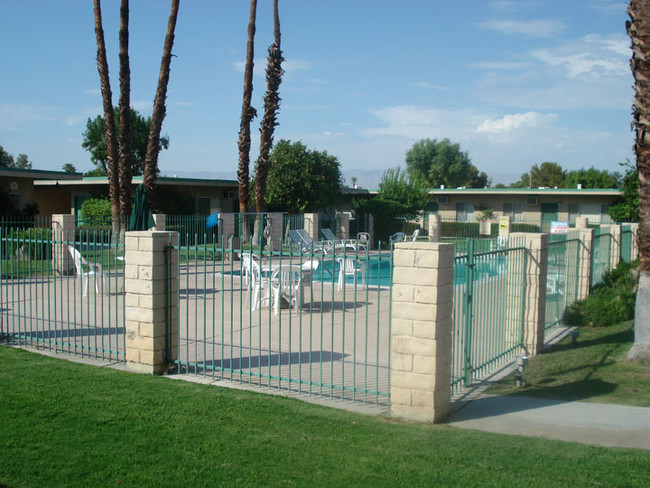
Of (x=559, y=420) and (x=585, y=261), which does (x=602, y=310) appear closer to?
(x=585, y=261)

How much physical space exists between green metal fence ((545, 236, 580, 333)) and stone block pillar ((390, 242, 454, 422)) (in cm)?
476

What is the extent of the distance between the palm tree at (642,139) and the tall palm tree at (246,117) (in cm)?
1833

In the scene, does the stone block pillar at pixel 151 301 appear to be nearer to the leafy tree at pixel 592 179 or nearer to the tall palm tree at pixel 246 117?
the tall palm tree at pixel 246 117

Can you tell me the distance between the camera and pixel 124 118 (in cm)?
2256

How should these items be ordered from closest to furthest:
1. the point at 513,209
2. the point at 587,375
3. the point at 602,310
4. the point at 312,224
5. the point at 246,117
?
the point at 587,375 → the point at 602,310 → the point at 246,117 → the point at 312,224 → the point at 513,209

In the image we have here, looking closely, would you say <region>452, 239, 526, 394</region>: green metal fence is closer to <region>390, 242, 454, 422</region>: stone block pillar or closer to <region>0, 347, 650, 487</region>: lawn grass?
<region>390, 242, 454, 422</region>: stone block pillar

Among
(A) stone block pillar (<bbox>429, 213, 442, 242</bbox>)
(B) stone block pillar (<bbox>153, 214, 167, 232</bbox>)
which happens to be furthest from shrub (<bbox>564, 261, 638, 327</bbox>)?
(A) stone block pillar (<bbox>429, 213, 442, 242</bbox>)

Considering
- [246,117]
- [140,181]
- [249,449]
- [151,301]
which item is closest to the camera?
[249,449]

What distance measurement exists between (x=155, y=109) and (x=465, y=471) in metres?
21.0

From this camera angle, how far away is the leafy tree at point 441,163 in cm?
8175

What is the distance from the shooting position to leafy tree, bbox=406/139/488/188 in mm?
81750

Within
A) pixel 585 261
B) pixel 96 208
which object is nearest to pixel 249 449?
pixel 585 261

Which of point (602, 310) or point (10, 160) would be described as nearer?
point (602, 310)

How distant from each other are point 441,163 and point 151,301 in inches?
3055
